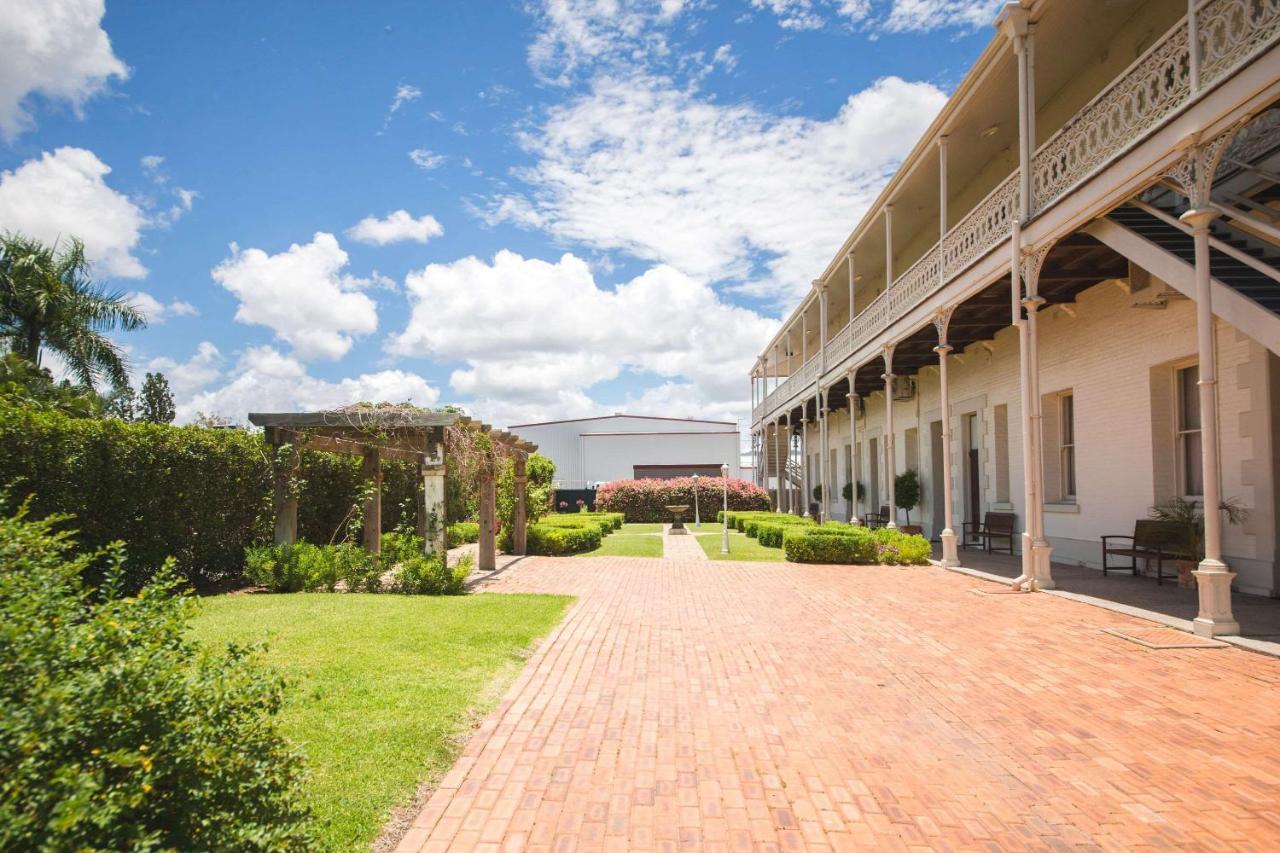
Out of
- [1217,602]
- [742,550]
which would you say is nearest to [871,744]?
[1217,602]

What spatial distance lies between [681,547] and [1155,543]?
33.7ft

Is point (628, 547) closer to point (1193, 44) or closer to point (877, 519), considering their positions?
point (877, 519)

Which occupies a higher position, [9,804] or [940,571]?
[9,804]

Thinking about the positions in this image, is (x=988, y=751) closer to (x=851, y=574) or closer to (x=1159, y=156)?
(x=1159, y=156)

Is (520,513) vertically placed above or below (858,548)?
above

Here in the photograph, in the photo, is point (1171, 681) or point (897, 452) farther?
point (897, 452)

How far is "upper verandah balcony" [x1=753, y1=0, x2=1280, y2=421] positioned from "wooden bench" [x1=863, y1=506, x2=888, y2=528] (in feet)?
17.9

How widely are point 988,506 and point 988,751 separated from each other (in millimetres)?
13072

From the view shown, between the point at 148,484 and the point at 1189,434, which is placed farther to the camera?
the point at 1189,434

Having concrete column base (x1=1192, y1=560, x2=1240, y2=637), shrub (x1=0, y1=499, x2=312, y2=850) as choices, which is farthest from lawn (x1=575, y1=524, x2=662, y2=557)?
shrub (x1=0, y1=499, x2=312, y2=850)

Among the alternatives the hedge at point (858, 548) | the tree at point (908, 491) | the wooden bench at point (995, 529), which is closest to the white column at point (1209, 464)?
the hedge at point (858, 548)

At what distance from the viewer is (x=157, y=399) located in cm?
3488

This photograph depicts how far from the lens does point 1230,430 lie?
30.7ft

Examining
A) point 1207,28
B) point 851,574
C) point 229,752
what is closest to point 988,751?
point 229,752
